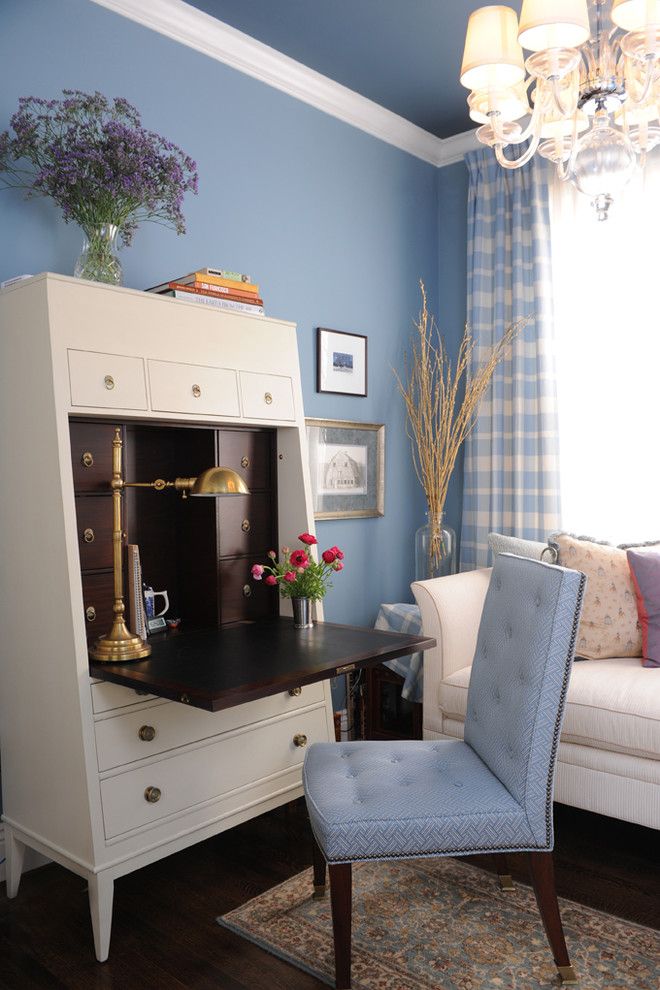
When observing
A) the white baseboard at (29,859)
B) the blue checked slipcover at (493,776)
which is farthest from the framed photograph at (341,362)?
the white baseboard at (29,859)

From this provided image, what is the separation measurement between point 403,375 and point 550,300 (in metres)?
0.74

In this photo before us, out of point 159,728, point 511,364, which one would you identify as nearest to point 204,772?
point 159,728

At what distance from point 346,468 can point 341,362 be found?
18.0 inches

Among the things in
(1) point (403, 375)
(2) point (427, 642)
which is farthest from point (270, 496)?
(1) point (403, 375)

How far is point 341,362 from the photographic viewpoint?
140 inches

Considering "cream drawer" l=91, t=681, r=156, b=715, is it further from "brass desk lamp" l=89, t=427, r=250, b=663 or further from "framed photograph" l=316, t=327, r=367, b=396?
"framed photograph" l=316, t=327, r=367, b=396

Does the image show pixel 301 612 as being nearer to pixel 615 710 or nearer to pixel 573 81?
pixel 615 710

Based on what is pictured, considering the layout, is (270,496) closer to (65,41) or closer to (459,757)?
(459,757)

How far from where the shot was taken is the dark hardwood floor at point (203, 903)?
1.92 meters

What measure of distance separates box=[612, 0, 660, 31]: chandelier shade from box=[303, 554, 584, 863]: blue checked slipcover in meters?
1.22

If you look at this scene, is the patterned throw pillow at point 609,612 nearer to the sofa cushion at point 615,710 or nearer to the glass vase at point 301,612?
the sofa cushion at point 615,710

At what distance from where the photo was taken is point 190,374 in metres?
2.38

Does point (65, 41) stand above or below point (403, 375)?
above

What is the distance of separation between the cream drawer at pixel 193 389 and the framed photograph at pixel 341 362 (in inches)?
38.8
